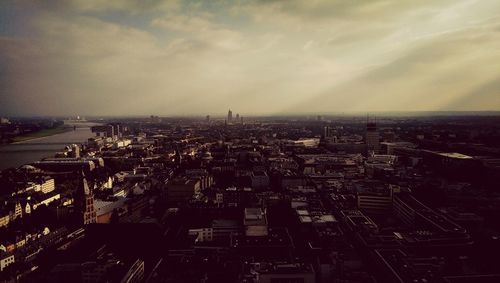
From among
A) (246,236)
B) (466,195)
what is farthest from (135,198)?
(466,195)

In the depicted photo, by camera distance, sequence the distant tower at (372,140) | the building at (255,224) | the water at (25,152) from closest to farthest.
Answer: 1. the building at (255,224)
2. the water at (25,152)
3. the distant tower at (372,140)

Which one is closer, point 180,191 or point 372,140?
point 180,191

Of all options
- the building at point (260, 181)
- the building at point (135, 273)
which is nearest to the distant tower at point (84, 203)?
the building at point (135, 273)

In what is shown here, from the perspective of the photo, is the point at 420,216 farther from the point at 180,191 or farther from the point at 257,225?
the point at 180,191

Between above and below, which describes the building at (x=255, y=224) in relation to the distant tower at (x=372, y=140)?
below

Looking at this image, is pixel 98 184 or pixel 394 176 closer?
pixel 98 184

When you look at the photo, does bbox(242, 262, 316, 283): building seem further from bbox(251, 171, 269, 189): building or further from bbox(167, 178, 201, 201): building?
bbox(251, 171, 269, 189): building

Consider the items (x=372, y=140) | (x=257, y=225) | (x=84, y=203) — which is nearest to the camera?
(x=257, y=225)

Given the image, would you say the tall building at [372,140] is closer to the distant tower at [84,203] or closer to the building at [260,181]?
the building at [260,181]

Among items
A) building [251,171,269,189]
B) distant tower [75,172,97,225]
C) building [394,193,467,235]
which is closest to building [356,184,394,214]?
building [394,193,467,235]

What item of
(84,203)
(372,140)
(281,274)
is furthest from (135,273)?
(372,140)

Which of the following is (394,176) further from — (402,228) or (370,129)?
(370,129)
